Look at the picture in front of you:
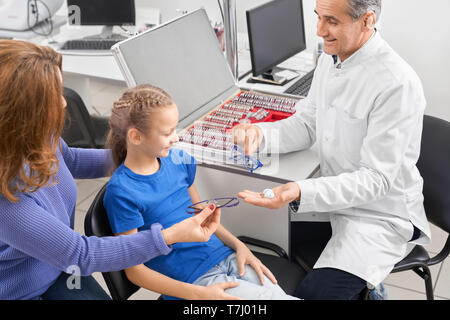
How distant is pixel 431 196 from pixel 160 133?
958 millimetres

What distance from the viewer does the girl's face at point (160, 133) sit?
58.6 inches

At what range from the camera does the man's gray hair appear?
1569 millimetres

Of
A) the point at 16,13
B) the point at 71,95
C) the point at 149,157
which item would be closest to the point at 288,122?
the point at 149,157

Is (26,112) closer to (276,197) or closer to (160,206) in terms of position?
(160,206)

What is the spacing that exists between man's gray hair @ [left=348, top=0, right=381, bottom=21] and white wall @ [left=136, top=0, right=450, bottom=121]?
153 cm

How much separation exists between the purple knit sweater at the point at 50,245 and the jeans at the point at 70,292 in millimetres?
36

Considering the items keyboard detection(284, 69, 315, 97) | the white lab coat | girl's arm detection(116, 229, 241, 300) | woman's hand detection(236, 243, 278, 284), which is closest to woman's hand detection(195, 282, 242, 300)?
girl's arm detection(116, 229, 241, 300)

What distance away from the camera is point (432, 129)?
1.82 m

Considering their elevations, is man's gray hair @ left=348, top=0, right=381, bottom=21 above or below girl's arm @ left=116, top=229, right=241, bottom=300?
above

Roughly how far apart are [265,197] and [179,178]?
0.92 feet

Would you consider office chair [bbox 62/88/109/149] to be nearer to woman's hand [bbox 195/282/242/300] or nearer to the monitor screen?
the monitor screen

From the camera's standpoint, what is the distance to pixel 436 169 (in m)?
1.79

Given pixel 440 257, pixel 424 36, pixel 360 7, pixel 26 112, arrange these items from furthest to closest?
pixel 424 36, pixel 440 257, pixel 360 7, pixel 26 112

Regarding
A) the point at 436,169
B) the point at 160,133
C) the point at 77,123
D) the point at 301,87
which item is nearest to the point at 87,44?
the point at 77,123
